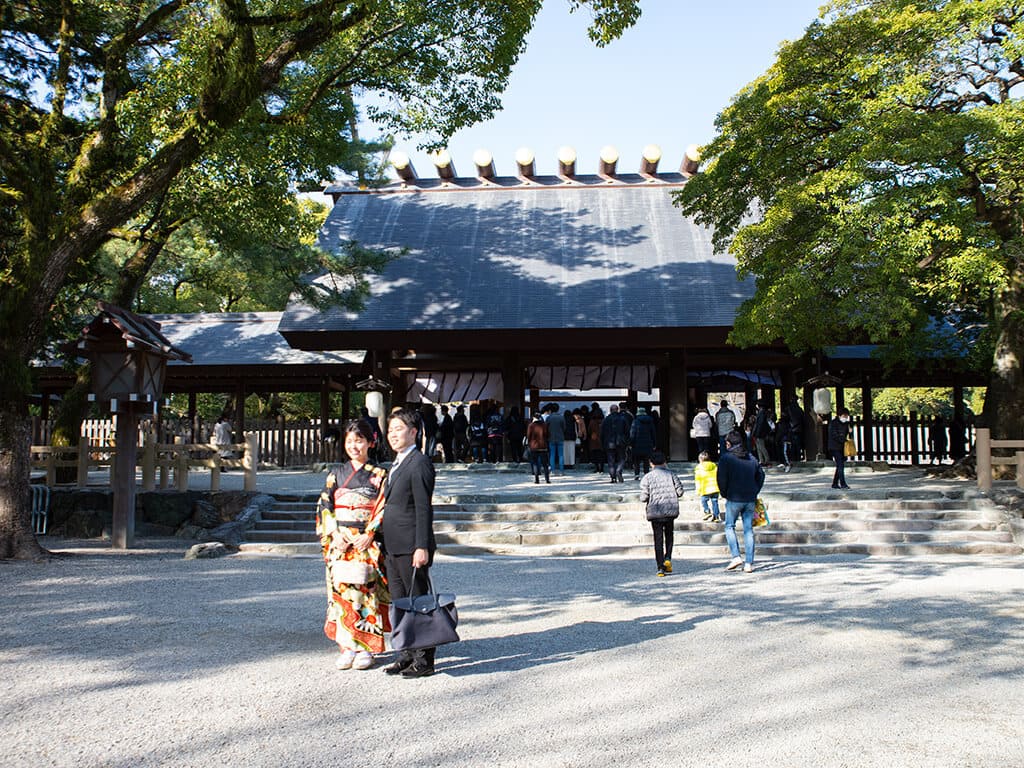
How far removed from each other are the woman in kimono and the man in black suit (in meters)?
0.13

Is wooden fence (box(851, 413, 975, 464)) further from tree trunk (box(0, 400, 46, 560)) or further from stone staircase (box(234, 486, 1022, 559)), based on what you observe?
tree trunk (box(0, 400, 46, 560))

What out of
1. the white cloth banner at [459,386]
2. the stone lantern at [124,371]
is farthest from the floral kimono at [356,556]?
the white cloth banner at [459,386]

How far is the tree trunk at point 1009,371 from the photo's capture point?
14711 millimetres

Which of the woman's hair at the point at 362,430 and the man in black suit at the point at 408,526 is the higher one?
the woman's hair at the point at 362,430

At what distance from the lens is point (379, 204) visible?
2459 cm

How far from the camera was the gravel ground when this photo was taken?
3803 millimetres

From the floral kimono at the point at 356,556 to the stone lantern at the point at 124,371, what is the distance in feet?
20.9

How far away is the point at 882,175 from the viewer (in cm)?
1287

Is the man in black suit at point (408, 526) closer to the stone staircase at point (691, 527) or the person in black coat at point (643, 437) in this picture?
the stone staircase at point (691, 527)

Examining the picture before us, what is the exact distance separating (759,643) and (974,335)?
48.0 feet

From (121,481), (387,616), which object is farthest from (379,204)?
(387,616)

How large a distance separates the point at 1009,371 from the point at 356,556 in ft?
45.2

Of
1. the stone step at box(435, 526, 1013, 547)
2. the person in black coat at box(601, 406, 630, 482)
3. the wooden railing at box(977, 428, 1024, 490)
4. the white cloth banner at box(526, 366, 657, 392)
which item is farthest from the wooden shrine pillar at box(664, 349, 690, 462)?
the stone step at box(435, 526, 1013, 547)

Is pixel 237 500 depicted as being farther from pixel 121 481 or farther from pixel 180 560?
pixel 180 560
